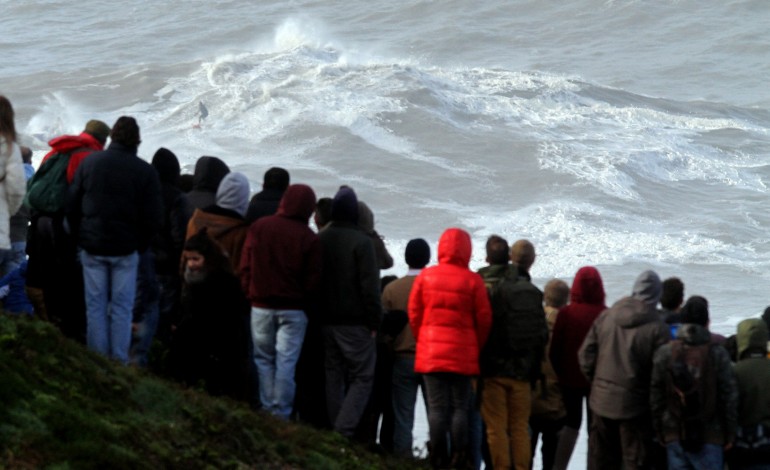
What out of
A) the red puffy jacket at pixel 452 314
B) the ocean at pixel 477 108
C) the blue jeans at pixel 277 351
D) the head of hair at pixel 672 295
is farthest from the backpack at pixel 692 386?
the ocean at pixel 477 108

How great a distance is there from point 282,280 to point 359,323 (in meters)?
0.58

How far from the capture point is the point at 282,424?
8633 mm

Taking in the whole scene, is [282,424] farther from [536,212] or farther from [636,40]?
[636,40]

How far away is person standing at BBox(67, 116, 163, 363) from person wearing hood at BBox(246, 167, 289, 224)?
844mm

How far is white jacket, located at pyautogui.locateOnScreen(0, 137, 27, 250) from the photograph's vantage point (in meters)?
8.60

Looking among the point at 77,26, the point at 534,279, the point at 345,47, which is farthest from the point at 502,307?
the point at 77,26

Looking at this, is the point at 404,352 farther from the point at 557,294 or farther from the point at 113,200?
the point at 113,200

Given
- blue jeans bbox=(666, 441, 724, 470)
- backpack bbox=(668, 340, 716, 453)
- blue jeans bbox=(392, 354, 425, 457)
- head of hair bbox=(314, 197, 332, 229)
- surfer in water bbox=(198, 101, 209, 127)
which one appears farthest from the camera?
surfer in water bbox=(198, 101, 209, 127)

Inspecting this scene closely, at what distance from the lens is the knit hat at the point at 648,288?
8.29m

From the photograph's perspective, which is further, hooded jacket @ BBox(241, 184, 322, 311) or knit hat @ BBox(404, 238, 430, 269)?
knit hat @ BBox(404, 238, 430, 269)

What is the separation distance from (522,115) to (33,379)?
2934 cm

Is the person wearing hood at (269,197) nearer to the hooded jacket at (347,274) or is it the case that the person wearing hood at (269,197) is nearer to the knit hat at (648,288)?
the hooded jacket at (347,274)

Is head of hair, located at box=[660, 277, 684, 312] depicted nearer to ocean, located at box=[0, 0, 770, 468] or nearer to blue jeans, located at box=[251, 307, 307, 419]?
blue jeans, located at box=[251, 307, 307, 419]

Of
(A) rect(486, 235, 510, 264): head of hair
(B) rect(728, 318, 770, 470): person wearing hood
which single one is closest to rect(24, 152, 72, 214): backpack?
(A) rect(486, 235, 510, 264): head of hair
